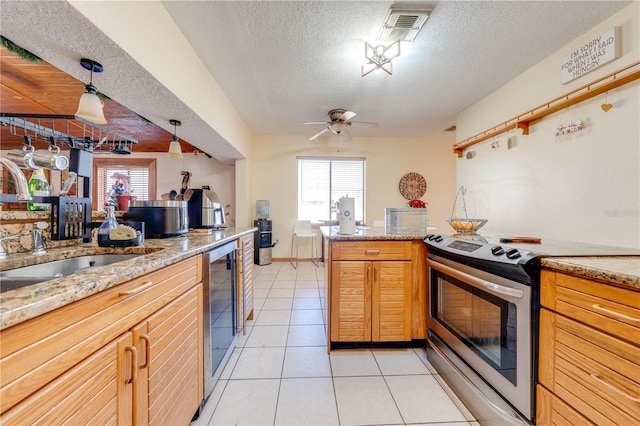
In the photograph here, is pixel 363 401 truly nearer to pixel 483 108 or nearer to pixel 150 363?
pixel 150 363

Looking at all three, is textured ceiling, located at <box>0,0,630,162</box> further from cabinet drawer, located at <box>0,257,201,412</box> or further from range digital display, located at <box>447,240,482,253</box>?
range digital display, located at <box>447,240,482,253</box>

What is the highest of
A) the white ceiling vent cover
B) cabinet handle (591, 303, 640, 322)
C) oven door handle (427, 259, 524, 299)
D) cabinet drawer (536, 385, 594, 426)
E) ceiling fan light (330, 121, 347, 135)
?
the white ceiling vent cover

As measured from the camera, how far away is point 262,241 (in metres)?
4.70

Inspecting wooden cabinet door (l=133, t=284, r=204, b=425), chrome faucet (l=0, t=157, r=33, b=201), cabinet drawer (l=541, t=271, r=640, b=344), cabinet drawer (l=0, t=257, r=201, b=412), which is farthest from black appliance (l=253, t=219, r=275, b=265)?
cabinet drawer (l=541, t=271, r=640, b=344)

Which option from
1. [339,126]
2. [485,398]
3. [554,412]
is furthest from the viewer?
[339,126]

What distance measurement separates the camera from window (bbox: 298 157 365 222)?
519cm

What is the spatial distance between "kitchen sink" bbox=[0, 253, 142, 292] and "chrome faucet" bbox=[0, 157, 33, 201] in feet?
1.05

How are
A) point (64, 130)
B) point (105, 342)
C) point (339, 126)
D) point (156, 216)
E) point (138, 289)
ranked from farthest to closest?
point (64, 130) → point (339, 126) → point (156, 216) → point (138, 289) → point (105, 342)

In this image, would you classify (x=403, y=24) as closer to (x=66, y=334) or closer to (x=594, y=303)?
(x=594, y=303)

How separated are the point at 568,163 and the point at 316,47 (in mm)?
2475

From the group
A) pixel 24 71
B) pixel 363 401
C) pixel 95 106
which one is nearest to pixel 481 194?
pixel 363 401

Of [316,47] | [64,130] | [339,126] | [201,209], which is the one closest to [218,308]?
[201,209]

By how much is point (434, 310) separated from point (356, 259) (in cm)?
65

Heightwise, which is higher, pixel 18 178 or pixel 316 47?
pixel 316 47
